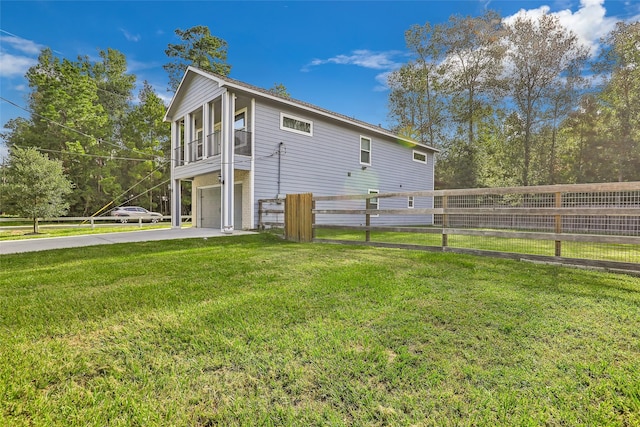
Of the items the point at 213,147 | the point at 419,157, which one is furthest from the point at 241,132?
the point at 419,157

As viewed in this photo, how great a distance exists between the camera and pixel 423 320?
2.42 m

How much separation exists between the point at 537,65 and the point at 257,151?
17564 millimetres

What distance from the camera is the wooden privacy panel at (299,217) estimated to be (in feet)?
24.7

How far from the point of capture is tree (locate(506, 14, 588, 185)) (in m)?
17.0

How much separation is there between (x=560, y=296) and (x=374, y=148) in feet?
39.6

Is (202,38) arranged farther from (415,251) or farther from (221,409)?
(221,409)

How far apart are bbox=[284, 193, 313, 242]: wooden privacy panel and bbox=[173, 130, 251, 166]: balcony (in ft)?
11.0

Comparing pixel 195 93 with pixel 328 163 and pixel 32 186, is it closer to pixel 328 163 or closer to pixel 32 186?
pixel 328 163

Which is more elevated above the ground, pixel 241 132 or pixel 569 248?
pixel 241 132

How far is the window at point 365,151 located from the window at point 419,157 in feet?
12.4

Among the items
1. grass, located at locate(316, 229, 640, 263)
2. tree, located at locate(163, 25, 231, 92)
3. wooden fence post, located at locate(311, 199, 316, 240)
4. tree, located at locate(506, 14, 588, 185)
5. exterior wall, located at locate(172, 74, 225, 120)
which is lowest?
grass, located at locate(316, 229, 640, 263)

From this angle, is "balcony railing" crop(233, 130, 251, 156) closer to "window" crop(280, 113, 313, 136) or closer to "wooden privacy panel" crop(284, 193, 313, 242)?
"window" crop(280, 113, 313, 136)

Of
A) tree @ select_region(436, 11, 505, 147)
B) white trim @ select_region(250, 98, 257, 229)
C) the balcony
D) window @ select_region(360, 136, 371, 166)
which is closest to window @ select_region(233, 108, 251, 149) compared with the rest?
the balcony

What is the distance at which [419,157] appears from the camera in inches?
672
